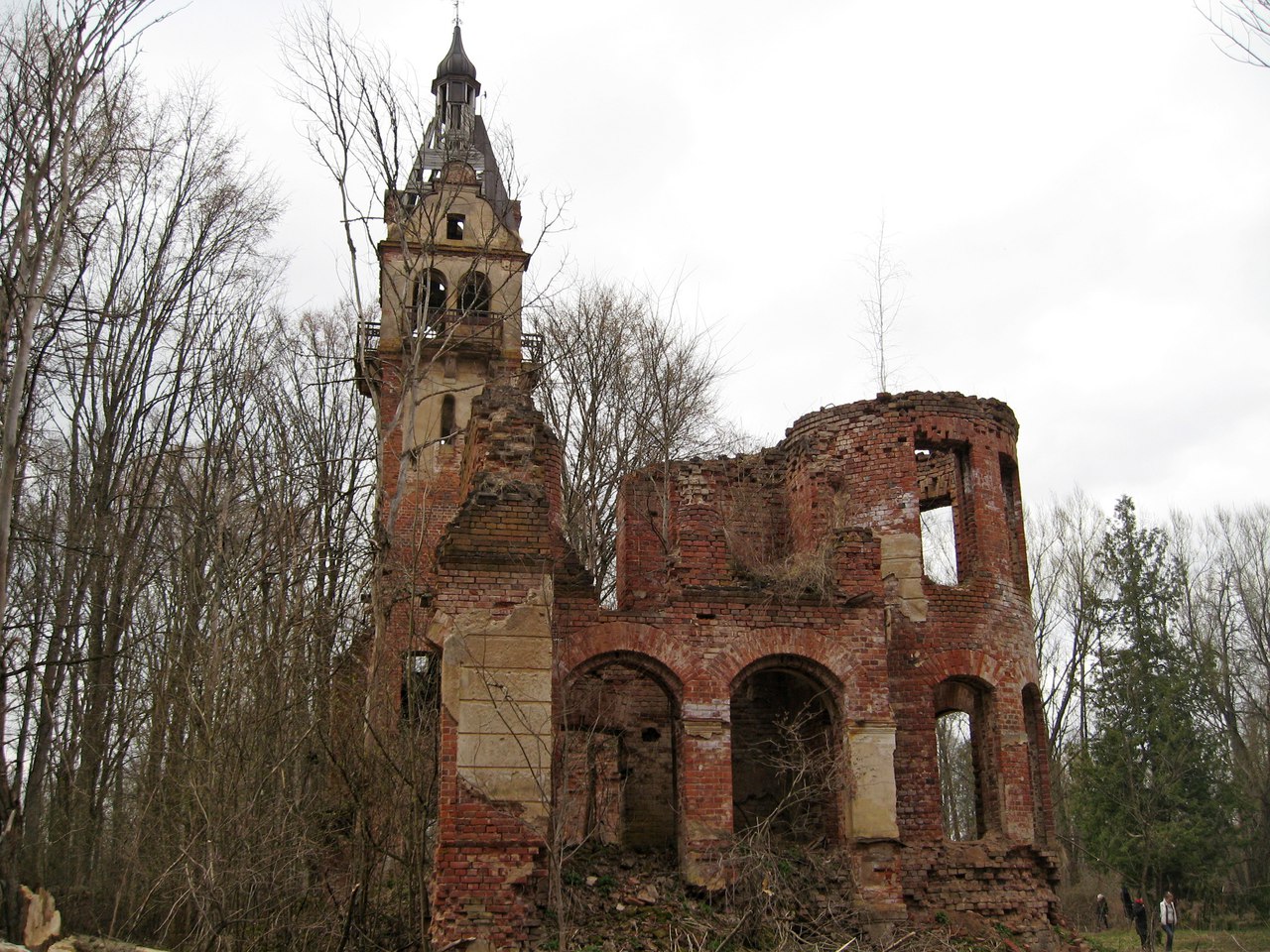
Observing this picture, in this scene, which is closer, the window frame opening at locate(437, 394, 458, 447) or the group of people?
the group of people

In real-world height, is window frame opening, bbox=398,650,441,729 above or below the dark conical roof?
below

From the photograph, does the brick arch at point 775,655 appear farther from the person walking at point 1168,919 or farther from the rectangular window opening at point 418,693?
the person walking at point 1168,919

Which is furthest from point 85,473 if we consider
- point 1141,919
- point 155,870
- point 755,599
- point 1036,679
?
point 1141,919

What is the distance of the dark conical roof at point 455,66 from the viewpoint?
100 ft

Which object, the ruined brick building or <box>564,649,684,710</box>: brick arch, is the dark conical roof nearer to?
the ruined brick building

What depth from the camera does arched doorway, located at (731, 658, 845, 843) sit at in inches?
485

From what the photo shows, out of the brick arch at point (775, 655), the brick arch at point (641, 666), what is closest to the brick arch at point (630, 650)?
the brick arch at point (641, 666)

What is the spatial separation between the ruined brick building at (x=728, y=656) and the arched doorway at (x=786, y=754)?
0.12ft

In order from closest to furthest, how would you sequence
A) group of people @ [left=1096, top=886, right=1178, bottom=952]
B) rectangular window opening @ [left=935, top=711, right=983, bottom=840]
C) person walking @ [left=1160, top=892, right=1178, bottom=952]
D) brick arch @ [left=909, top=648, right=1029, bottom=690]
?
brick arch @ [left=909, top=648, right=1029, bottom=690]
person walking @ [left=1160, top=892, right=1178, bottom=952]
group of people @ [left=1096, top=886, right=1178, bottom=952]
rectangular window opening @ [left=935, top=711, right=983, bottom=840]

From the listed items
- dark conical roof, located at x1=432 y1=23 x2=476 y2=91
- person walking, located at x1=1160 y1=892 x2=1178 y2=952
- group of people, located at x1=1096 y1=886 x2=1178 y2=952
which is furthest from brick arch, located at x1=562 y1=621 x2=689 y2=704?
dark conical roof, located at x1=432 y1=23 x2=476 y2=91

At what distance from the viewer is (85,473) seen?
1819 centimetres

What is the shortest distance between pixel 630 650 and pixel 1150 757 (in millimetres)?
20028

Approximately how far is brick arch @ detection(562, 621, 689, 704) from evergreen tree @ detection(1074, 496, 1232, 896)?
16.6 meters

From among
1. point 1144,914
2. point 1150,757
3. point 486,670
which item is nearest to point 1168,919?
point 1144,914
